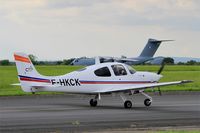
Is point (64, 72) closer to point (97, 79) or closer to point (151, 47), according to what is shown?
point (151, 47)

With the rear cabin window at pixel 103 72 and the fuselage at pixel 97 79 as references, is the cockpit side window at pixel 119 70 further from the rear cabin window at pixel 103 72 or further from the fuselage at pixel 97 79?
the rear cabin window at pixel 103 72

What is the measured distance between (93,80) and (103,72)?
67 centimetres

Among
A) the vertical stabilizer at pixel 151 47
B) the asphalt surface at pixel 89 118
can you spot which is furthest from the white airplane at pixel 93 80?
the vertical stabilizer at pixel 151 47

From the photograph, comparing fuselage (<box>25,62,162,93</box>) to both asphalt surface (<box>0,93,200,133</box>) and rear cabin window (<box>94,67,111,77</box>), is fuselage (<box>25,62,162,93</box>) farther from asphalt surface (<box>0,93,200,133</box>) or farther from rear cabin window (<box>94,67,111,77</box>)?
asphalt surface (<box>0,93,200,133</box>)

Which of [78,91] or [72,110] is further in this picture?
[78,91]

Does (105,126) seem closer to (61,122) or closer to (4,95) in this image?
(61,122)

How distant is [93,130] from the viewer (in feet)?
54.5

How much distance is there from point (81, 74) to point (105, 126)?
9.17m

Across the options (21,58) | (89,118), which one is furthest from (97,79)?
(89,118)

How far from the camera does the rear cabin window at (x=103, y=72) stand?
88.9ft

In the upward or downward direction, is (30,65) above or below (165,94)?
above

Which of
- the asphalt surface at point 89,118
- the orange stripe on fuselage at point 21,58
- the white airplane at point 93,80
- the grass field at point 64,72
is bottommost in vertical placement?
the grass field at point 64,72

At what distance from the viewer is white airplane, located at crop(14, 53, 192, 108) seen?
26.0 meters

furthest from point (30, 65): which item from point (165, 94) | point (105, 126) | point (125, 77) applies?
point (165, 94)
